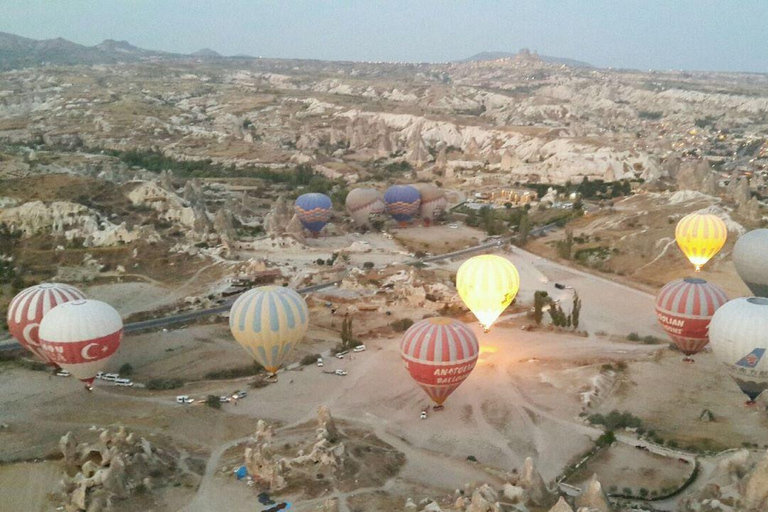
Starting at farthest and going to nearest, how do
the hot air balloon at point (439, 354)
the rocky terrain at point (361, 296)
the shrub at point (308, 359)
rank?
the shrub at point (308, 359) < the hot air balloon at point (439, 354) < the rocky terrain at point (361, 296)

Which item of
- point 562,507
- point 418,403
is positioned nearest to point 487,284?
point 418,403

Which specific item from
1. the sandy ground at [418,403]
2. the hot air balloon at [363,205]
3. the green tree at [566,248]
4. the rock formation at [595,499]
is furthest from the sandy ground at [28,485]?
the hot air balloon at [363,205]

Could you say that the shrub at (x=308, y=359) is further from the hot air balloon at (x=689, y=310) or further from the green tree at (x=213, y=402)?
the hot air balloon at (x=689, y=310)

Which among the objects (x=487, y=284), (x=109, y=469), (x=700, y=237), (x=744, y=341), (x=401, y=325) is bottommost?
(x=401, y=325)

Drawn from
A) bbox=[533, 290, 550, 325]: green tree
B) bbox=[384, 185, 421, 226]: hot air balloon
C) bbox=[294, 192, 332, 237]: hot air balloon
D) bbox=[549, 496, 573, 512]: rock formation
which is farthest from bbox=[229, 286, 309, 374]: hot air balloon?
bbox=[384, 185, 421, 226]: hot air balloon

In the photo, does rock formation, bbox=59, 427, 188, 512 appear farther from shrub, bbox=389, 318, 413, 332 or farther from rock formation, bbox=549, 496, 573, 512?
shrub, bbox=389, 318, 413, 332

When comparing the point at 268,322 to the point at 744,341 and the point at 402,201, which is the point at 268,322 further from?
the point at 402,201
